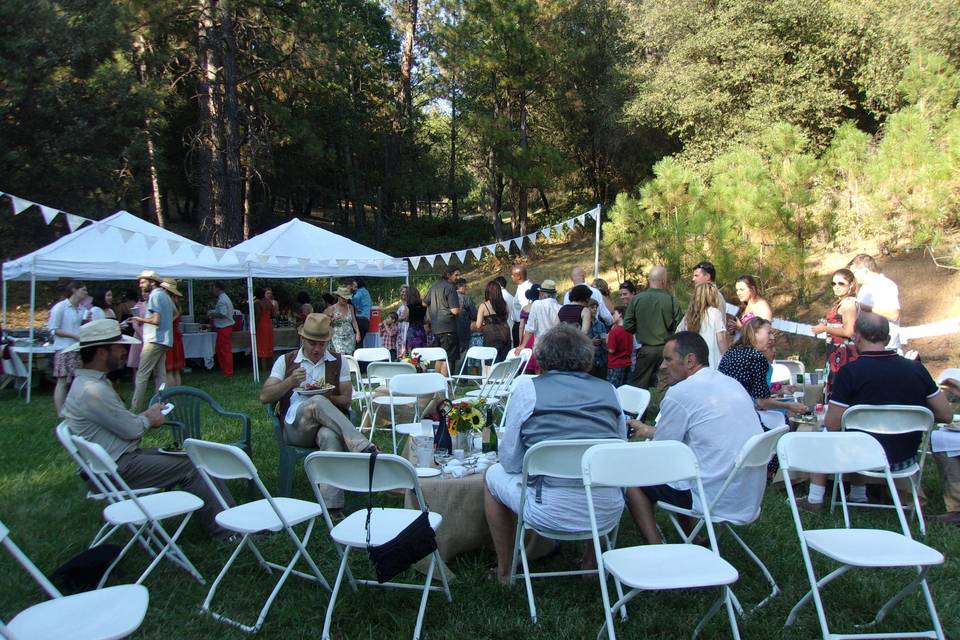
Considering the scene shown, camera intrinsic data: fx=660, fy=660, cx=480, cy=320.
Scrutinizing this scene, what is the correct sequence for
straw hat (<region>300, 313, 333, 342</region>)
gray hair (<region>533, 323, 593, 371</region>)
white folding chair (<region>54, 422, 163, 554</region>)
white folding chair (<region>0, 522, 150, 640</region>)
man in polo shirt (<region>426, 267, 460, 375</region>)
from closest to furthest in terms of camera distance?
1. white folding chair (<region>0, 522, 150, 640</region>)
2. gray hair (<region>533, 323, 593, 371</region>)
3. white folding chair (<region>54, 422, 163, 554</region>)
4. straw hat (<region>300, 313, 333, 342</region>)
5. man in polo shirt (<region>426, 267, 460, 375</region>)

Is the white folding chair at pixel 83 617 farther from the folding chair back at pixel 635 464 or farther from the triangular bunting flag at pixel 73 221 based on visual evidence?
the triangular bunting flag at pixel 73 221

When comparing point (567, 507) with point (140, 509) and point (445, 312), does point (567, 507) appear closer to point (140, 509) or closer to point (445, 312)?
point (140, 509)

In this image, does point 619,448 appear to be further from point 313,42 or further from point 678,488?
point 313,42

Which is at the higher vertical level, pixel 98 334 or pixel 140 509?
pixel 98 334

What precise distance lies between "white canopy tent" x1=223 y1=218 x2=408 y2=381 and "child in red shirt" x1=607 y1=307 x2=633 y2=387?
14.6 ft

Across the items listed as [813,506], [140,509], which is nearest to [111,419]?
[140,509]

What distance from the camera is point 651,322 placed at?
6.05m

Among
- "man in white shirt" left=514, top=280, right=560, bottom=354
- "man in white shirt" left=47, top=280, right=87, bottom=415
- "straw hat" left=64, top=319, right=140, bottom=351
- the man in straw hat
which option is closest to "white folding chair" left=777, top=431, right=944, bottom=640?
"straw hat" left=64, top=319, right=140, bottom=351

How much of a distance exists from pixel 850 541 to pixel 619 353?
3998 millimetres

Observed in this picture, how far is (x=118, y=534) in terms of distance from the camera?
12.2ft

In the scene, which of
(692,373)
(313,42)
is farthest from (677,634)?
(313,42)

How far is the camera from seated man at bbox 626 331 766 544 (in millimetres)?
2910

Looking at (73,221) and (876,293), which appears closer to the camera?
(876,293)

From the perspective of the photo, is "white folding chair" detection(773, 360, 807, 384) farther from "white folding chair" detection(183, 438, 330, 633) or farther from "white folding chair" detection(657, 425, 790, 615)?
"white folding chair" detection(183, 438, 330, 633)
